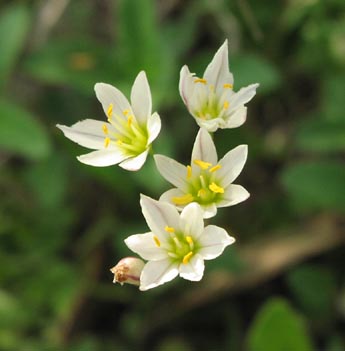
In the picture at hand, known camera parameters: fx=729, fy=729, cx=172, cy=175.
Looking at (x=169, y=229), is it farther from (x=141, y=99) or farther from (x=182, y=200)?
(x=141, y=99)

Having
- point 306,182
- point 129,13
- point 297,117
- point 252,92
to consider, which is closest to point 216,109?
point 252,92

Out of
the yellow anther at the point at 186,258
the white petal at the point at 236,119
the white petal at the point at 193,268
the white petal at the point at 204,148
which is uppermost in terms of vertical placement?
the white petal at the point at 236,119

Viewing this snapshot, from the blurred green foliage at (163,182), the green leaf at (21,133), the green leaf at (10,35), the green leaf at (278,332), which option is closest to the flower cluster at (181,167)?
the green leaf at (278,332)

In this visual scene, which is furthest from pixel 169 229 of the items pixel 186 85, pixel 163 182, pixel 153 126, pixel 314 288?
pixel 314 288

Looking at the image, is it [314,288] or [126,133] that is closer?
[126,133]

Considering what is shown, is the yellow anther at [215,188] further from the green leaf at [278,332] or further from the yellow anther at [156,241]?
the green leaf at [278,332]

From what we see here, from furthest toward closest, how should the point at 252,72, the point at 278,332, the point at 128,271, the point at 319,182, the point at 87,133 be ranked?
1. the point at 252,72
2. the point at 319,182
3. the point at 278,332
4. the point at 87,133
5. the point at 128,271

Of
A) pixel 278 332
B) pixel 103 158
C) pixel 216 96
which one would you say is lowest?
pixel 278 332
